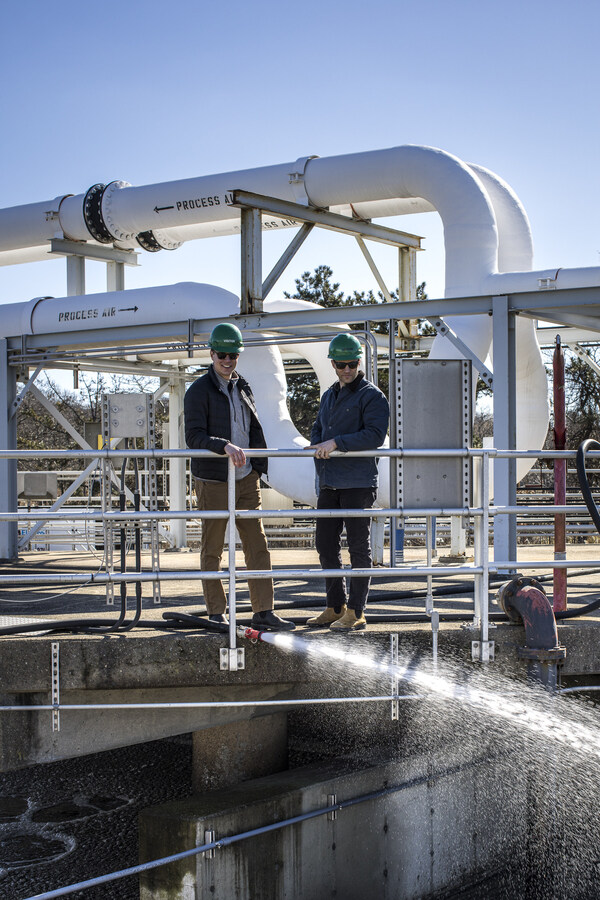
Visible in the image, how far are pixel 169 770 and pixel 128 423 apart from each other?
3.92 metres

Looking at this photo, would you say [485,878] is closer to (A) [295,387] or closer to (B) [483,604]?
(B) [483,604]

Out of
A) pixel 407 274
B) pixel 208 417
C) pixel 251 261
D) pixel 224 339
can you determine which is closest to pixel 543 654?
pixel 208 417

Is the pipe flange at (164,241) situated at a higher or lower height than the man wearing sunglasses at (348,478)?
higher

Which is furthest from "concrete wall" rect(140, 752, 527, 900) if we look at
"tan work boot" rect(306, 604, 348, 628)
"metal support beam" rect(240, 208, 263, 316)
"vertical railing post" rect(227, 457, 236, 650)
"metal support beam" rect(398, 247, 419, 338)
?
"metal support beam" rect(398, 247, 419, 338)

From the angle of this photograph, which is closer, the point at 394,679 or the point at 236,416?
the point at 394,679

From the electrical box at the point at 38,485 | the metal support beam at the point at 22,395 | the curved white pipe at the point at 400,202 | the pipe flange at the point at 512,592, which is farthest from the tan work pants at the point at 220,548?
the electrical box at the point at 38,485

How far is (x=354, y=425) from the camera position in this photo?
5.76m

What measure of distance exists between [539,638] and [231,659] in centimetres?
175

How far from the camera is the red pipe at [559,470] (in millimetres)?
5660

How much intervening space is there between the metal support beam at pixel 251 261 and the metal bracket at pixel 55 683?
20.2ft

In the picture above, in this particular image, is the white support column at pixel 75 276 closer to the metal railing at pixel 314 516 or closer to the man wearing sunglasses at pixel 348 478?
the man wearing sunglasses at pixel 348 478

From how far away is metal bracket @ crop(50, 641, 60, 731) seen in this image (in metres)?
5.03

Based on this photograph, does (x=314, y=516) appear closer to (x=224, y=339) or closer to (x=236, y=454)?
(x=236, y=454)

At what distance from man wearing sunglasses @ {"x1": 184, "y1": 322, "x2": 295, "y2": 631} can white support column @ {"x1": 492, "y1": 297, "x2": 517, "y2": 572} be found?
401 cm
